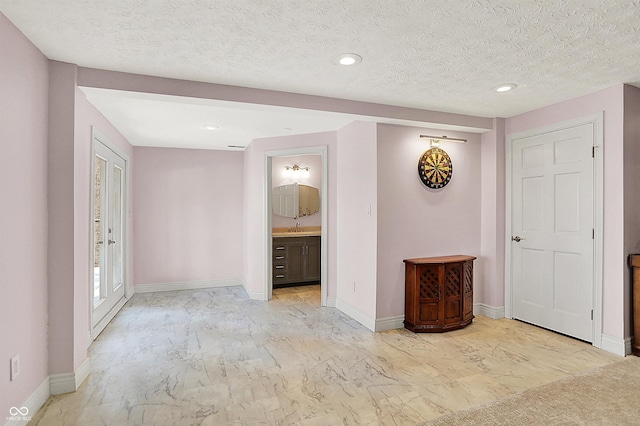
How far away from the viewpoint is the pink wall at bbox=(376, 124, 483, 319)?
3.84 metres

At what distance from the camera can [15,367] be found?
2.08 meters

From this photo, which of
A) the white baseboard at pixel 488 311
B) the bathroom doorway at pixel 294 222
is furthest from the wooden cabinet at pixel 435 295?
the bathroom doorway at pixel 294 222

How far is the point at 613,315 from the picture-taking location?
3.19 m

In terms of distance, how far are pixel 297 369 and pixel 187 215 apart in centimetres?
371

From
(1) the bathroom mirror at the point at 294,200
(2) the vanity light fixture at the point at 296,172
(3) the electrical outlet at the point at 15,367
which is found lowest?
(3) the electrical outlet at the point at 15,367

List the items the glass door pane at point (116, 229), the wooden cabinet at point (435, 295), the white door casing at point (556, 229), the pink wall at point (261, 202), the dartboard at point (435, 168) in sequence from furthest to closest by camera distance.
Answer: the pink wall at point (261, 202)
the glass door pane at point (116, 229)
the dartboard at point (435, 168)
the wooden cabinet at point (435, 295)
the white door casing at point (556, 229)

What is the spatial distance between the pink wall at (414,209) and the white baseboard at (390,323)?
52 mm

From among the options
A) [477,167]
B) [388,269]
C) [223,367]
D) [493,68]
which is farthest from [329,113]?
[223,367]

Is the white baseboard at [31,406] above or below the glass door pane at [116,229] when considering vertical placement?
below

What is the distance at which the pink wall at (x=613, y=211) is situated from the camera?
3125 mm

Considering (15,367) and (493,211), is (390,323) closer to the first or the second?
(493,211)

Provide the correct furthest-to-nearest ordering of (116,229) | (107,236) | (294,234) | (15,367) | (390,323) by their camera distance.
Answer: (294,234)
(116,229)
(107,236)
(390,323)
(15,367)

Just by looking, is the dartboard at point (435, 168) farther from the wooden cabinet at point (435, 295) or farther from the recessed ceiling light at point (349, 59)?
the recessed ceiling light at point (349, 59)

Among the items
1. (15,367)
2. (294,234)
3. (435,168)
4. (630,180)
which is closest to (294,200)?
(294,234)
